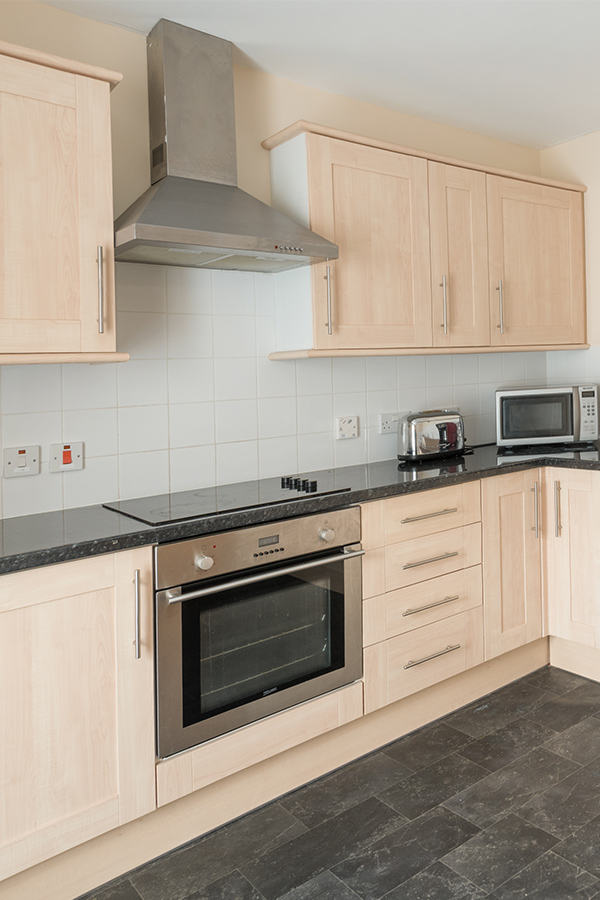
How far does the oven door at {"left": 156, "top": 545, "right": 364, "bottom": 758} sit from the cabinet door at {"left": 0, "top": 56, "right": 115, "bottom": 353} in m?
0.80

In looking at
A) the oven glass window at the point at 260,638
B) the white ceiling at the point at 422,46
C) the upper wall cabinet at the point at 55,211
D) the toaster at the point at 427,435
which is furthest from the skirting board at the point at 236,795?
the white ceiling at the point at 422,46

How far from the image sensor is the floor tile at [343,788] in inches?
81.4

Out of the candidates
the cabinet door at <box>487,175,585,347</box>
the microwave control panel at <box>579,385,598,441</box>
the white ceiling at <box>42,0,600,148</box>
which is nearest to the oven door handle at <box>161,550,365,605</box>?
the cabinet door at <box>487,175,585,347</box>

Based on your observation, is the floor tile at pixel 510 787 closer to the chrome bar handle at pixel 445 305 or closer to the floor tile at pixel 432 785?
the floor tile at pixel 432 785

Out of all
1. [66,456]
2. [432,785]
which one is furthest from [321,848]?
[66,456]

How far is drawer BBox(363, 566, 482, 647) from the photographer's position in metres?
2.32

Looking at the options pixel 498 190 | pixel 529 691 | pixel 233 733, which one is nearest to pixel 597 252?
pixel 498 190

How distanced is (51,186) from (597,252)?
2726mm

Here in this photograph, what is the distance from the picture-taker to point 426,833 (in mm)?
1940

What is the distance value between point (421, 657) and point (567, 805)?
645 millimetres

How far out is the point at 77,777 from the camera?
1693 millimetres

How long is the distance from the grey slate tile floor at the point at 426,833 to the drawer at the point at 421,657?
0.22 m

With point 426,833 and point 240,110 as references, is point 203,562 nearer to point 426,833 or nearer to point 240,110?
point 426,833

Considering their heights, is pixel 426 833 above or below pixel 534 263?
below
